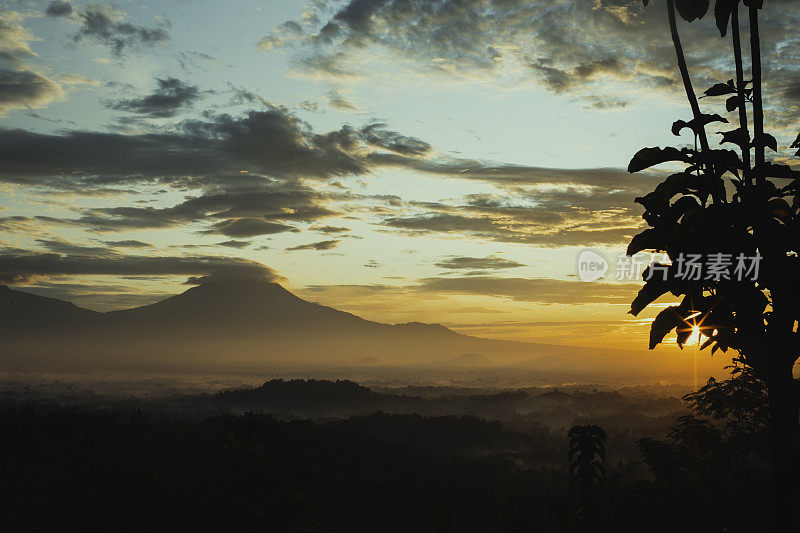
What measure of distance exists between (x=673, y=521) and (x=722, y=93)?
12.8m

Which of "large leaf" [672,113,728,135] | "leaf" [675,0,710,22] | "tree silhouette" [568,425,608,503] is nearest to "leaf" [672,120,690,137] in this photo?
"large leaf" [672,113,728,135]

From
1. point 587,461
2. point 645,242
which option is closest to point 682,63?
point 645,242

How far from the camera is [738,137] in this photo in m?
8.05

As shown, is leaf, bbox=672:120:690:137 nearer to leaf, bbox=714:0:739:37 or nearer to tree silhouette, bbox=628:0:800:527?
tree silhouette, bbox=628:0:800:527

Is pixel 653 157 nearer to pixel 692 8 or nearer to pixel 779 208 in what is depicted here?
pixel 779 208

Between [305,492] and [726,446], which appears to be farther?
[305,492]

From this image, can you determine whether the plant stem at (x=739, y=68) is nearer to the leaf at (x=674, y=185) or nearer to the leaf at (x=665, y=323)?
the leaf at (x=674, y=185)

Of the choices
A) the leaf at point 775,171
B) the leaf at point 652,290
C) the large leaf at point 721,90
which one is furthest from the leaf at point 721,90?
the leaf at point 652,290

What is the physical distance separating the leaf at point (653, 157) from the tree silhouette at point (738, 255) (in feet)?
0.04

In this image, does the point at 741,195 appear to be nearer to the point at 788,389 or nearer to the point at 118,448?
the point at 788,389

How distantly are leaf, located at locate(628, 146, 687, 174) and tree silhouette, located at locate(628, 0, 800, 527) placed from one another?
0.04 ft

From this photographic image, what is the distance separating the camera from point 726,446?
20797mm

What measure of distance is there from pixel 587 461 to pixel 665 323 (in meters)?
17.3

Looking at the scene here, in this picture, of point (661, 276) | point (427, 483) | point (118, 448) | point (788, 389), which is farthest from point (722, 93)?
point (427, 483)
